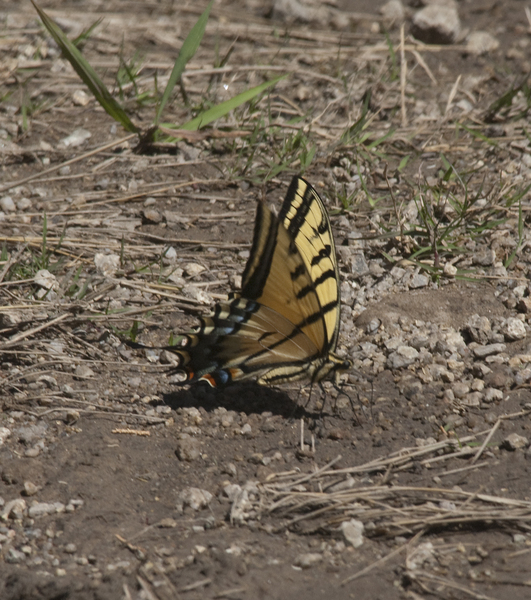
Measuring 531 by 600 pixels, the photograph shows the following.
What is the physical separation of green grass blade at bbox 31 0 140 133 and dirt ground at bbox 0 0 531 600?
244mm

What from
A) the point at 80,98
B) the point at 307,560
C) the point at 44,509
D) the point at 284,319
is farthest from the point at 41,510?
the point at 80,98

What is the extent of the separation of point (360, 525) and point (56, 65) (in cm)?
410

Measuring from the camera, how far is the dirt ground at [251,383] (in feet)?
7.45

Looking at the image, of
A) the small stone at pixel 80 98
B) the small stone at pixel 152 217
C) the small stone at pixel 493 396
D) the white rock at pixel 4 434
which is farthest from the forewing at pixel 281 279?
the small stone at pixel 80 98

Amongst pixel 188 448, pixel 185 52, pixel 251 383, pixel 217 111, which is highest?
pixel 185 52

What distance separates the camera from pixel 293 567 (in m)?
2.21

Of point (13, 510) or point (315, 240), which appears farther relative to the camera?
point (315, 240)

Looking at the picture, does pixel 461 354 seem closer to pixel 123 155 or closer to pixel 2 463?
pixel 2 463

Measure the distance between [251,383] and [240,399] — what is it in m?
0.13

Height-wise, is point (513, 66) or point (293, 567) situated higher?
point (513, 66)

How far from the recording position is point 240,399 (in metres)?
3.03

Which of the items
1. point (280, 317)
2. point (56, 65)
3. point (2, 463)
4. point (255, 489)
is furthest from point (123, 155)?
point (255, 489)

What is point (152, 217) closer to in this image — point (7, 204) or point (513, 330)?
point (7, 204)

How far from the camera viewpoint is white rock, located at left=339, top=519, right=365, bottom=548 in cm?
231
